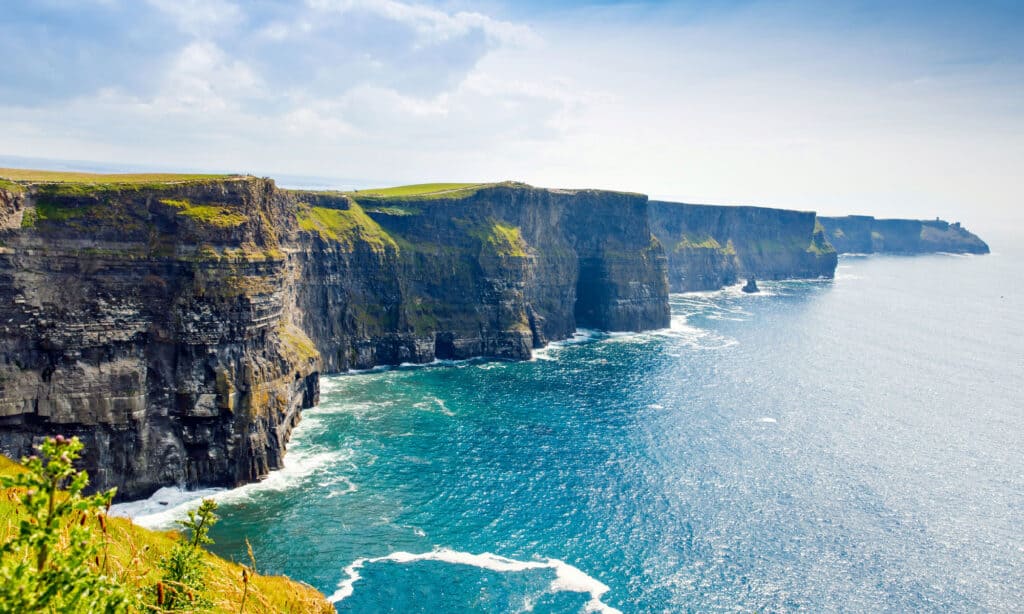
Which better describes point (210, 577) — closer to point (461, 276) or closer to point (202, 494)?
point (202, 494)

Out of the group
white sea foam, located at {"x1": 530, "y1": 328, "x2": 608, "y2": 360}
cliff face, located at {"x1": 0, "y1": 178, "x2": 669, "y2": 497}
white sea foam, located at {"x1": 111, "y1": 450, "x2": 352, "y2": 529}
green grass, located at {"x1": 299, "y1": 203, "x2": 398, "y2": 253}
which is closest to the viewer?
white sea foam, located at {"x1": 111, "y1": 450, "x2": 352, "y2": 529}

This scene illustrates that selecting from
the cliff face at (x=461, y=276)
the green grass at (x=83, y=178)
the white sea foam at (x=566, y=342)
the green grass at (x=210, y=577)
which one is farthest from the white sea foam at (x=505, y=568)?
the white sea foam at (x=566, y=342)

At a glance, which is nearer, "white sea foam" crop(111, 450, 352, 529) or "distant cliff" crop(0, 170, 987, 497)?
"white sea foam" crop(111, 450, 352, 529)

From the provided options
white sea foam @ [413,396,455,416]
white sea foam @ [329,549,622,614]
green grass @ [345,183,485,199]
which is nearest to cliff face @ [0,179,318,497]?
white sea foam @ [329,549,622,614]

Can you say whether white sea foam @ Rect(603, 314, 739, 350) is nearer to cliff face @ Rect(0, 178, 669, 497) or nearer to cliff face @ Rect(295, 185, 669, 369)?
cliff face @ Rect(295, 185, 669, 369)

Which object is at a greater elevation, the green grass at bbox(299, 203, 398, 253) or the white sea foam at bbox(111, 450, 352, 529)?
the green grass at bbox(299, 203, 398, 253)

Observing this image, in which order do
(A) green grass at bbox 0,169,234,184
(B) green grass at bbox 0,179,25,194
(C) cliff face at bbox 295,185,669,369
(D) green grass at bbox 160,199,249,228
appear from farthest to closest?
(C) cliff face at bbox 295,185,669,369, (D) green grass at bbox 160,199,249,228, (A) green grass at bbox 0,169,234,184, (B) green grass at bbox 0,179,25,194
